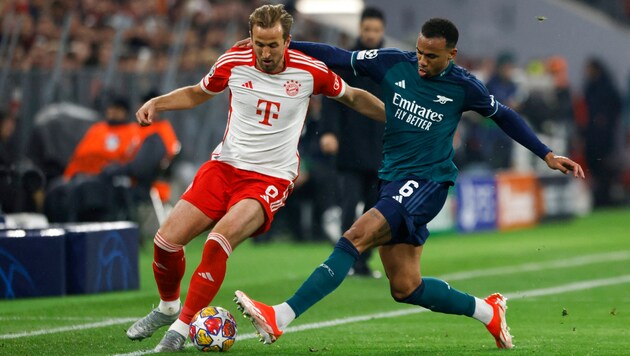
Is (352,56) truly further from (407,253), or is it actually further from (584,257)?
(584,257)

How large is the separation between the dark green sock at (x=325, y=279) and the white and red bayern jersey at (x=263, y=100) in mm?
895

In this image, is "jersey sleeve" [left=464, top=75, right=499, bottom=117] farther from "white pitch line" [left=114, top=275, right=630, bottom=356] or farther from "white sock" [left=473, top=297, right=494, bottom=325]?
"white pitch line" [left=114, top=275, right=630, bottom=356]

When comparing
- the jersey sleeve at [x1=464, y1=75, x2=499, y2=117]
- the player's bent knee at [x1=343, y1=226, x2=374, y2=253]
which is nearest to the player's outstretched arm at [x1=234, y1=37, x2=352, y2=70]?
the jersey sleeve at [x1=464, y1=75, x2=499, y2=117]

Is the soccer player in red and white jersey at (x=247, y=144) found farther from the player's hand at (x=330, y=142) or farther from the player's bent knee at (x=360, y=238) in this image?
the player's hand at (x=330, y=142)

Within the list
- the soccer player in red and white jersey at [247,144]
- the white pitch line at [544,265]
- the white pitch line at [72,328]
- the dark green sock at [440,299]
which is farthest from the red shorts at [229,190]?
the white pitch line at [544,265]

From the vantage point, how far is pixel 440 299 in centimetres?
819

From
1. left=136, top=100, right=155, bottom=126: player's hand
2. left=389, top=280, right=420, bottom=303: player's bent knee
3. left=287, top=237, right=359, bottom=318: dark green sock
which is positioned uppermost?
left=136, top=100, right=155, bottom=126: player's hand

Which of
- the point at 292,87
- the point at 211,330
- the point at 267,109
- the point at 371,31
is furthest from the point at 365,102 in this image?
the point at 371,31

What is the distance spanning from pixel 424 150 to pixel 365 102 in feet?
1.94

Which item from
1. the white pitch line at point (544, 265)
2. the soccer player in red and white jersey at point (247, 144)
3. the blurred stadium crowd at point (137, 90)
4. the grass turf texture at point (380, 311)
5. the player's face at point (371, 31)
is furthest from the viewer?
the blurred stadium crowd at point (137, 90)

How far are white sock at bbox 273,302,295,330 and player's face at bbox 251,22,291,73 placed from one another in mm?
1569

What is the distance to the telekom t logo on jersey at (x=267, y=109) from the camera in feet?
27.5

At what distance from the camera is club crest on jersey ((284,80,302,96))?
8375 mm

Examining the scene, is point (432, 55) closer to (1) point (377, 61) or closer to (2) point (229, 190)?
(1) point (377, 61)
